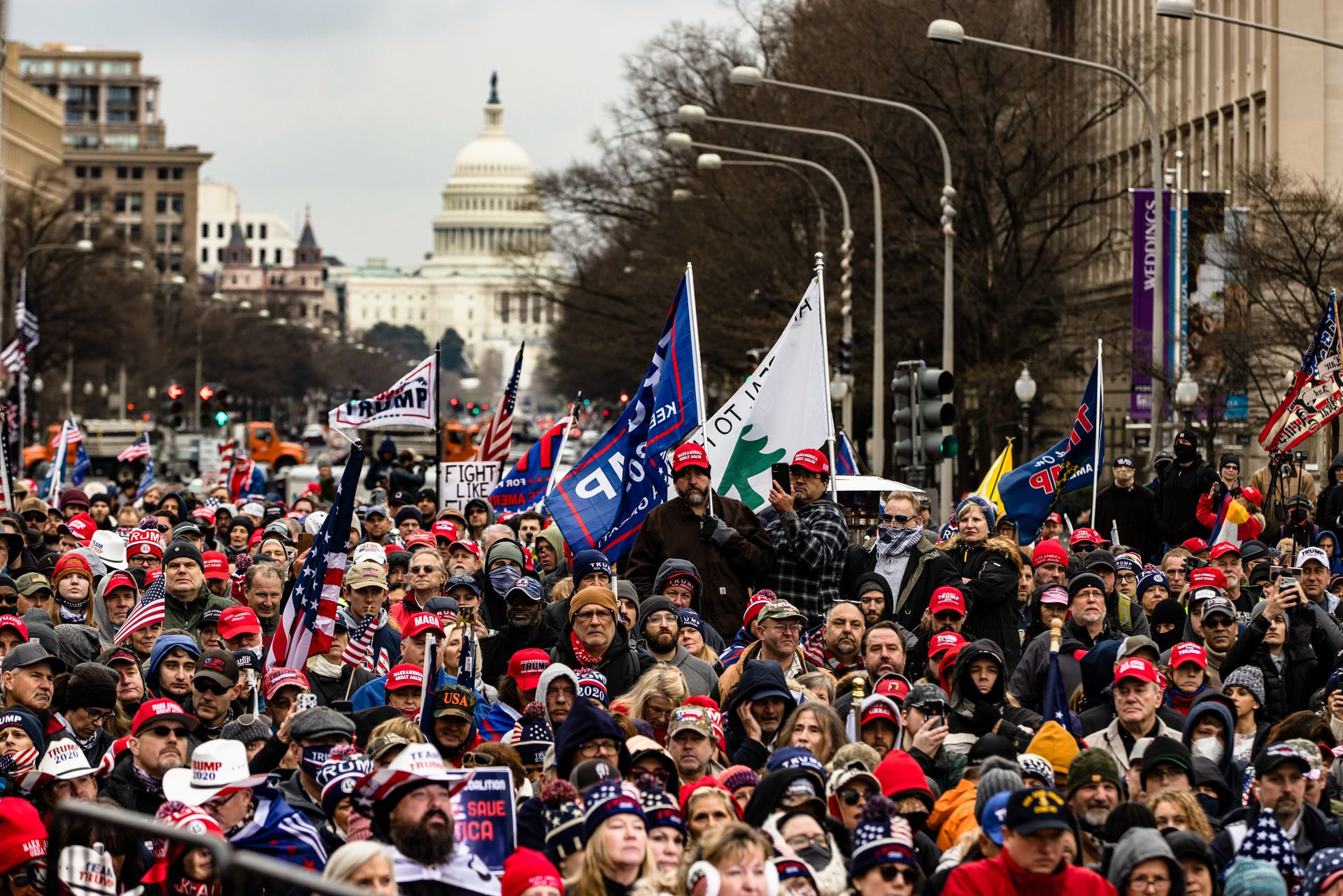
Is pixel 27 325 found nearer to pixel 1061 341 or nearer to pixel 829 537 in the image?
pixel 1061 341

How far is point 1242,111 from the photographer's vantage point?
44.3m

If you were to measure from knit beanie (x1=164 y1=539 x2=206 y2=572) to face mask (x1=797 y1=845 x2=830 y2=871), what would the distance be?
5628 millimetres

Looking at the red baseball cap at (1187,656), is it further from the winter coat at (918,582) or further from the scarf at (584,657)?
the scarf at (584,657)

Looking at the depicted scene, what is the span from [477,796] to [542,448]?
41.3 ft

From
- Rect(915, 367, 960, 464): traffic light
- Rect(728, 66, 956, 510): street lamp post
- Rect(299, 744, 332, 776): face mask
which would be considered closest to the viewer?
Rect(299, 744, 332, 776): face mask

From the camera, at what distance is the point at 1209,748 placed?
9.80 meters

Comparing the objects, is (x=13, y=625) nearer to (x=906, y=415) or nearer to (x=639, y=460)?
(x=639, y=460)

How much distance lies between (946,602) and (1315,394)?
7199 mm

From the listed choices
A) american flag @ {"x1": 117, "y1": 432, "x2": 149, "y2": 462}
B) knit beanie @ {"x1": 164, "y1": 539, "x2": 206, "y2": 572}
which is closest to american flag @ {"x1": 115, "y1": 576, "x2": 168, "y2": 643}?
knit beanie @ {"x1": 164, "y1": 539, "x2": 206, "y2": 572}

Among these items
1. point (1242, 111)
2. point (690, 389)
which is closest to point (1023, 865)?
point (690, 389)

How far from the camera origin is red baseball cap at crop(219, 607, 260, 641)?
12.1 meters

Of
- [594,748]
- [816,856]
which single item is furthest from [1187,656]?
[816,856]

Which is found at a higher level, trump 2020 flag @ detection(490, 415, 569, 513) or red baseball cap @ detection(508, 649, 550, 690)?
trump 2020 flag @ detection(490, 415, 569, 513)

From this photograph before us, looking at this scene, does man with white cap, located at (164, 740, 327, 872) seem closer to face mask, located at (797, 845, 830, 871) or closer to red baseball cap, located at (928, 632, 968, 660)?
face mask, located at (797, 845, 830, 871)
